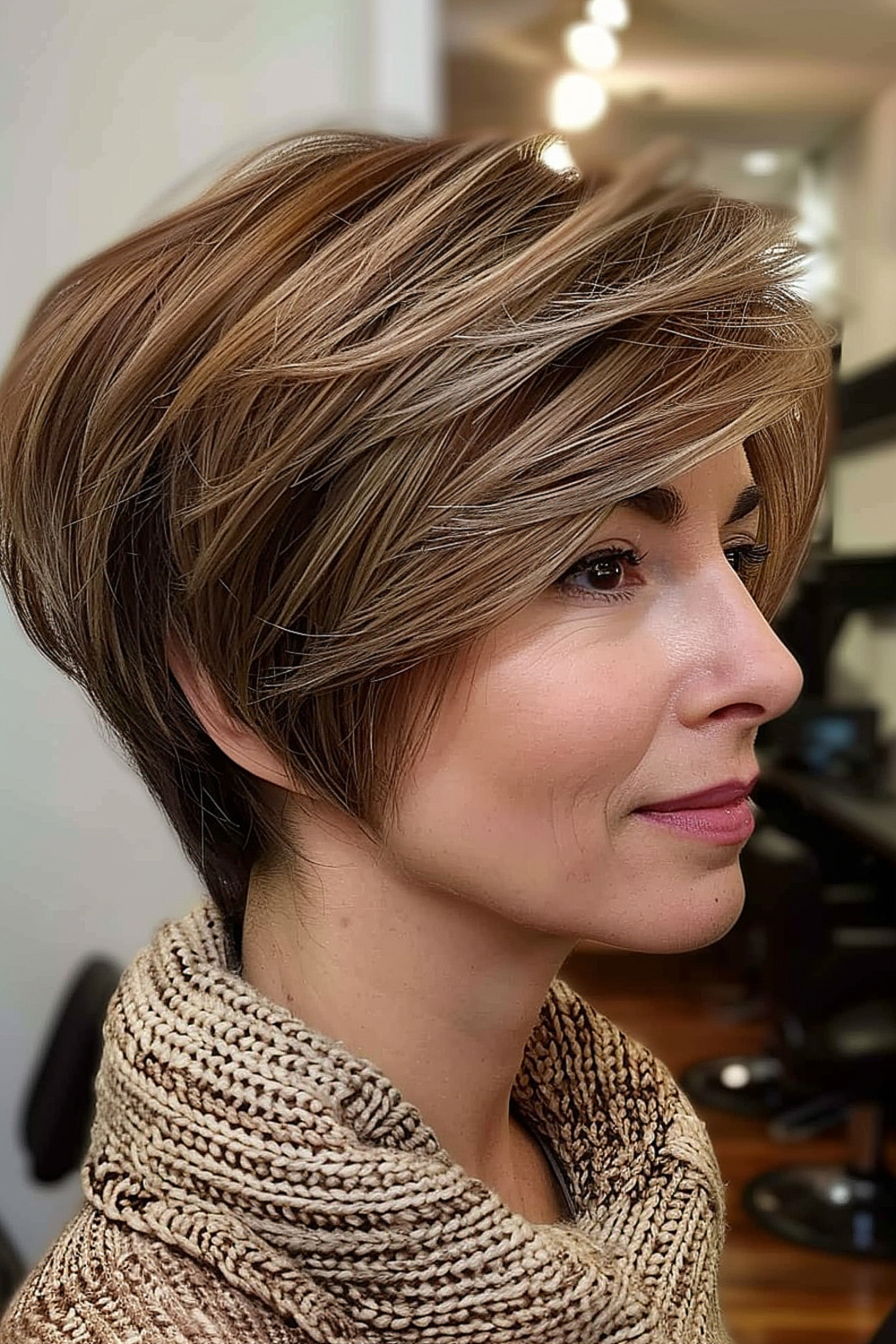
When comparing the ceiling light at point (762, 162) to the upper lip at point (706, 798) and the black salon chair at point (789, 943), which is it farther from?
the black salon chair at point (789, 943)

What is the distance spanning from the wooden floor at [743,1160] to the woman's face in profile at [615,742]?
0.75 meters

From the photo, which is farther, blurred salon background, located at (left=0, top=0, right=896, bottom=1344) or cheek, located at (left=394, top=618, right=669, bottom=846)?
blurred salon background, located at (left=0, top=0, right=896, bottom=1344)

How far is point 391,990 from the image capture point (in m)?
0.60

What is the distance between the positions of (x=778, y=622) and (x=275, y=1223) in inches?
21.3

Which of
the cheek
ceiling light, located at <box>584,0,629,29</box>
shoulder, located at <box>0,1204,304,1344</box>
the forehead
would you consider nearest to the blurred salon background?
ceiling light, located at <box>584,0,629,29</box>

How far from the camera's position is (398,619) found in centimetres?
51

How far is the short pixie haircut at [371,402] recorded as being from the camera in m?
0.49

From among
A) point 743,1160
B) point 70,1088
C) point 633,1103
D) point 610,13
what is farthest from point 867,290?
point 743,1160

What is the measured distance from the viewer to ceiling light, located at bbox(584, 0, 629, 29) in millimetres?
864

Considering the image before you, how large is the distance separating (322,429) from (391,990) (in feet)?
0.89

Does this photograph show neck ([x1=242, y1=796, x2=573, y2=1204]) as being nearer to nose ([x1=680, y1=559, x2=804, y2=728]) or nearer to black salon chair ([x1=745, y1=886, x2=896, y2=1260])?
nose ([x1=680, y1=559, x2=804, y2=728])

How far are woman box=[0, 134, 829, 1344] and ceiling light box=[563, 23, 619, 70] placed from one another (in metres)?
0.27

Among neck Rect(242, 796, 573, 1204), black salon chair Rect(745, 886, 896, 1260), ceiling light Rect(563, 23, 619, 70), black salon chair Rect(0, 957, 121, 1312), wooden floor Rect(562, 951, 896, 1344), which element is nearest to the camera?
neck Rect(242, 796, 573, 1204)

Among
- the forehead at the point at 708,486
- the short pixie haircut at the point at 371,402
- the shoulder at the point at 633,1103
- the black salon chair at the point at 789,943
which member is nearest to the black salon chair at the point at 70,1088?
the shoulder at the point at 633,1103
